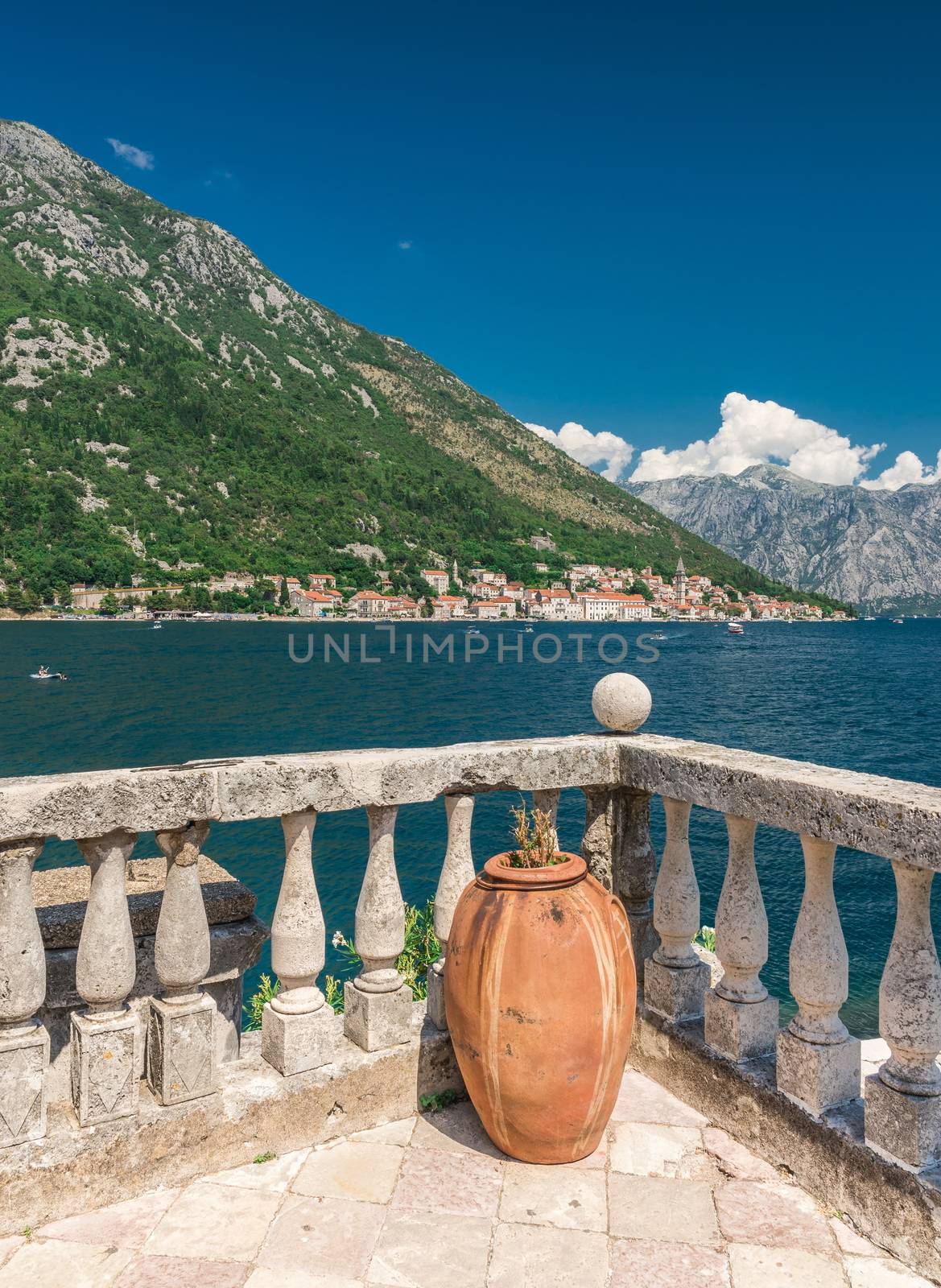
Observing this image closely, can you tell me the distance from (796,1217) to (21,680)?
2551 inches

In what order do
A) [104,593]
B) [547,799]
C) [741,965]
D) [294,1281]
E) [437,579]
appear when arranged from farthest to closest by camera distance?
1. [437,579]
2. [104,593]
3. [547,799]
4. [741,965]
5. [294,1281]

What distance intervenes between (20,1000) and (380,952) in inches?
54.1

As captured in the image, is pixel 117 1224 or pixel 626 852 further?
pixel 626 852

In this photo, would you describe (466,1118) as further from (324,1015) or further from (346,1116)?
(324,1015)

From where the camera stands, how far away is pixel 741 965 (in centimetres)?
340

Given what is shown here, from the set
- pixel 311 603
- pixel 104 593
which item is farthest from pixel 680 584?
pixel 104 593

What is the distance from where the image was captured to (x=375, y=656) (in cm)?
8938

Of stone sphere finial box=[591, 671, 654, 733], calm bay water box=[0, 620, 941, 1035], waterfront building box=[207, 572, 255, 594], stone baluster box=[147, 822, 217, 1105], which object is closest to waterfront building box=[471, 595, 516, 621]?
waterfront building box=[207, 572, 255, 594]

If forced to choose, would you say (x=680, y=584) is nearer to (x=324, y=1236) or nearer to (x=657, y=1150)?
(x=657, y=1150)

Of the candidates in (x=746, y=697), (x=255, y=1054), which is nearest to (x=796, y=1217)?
(x=255, y=1054)

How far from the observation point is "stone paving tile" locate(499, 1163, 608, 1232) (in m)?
2.90

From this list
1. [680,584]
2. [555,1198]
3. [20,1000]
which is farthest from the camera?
[680,584]

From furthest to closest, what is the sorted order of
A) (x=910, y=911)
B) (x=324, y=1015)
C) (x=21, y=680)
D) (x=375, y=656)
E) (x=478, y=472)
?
(x=478, y=472) → (x=375, y=656) → (x=21, y=680) → (x=324, y=1015) → (x=910, y=911)

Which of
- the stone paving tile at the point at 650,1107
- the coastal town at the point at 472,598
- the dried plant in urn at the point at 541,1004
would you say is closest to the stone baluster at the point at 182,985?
the dried plant in urn at the point at 541,1004
